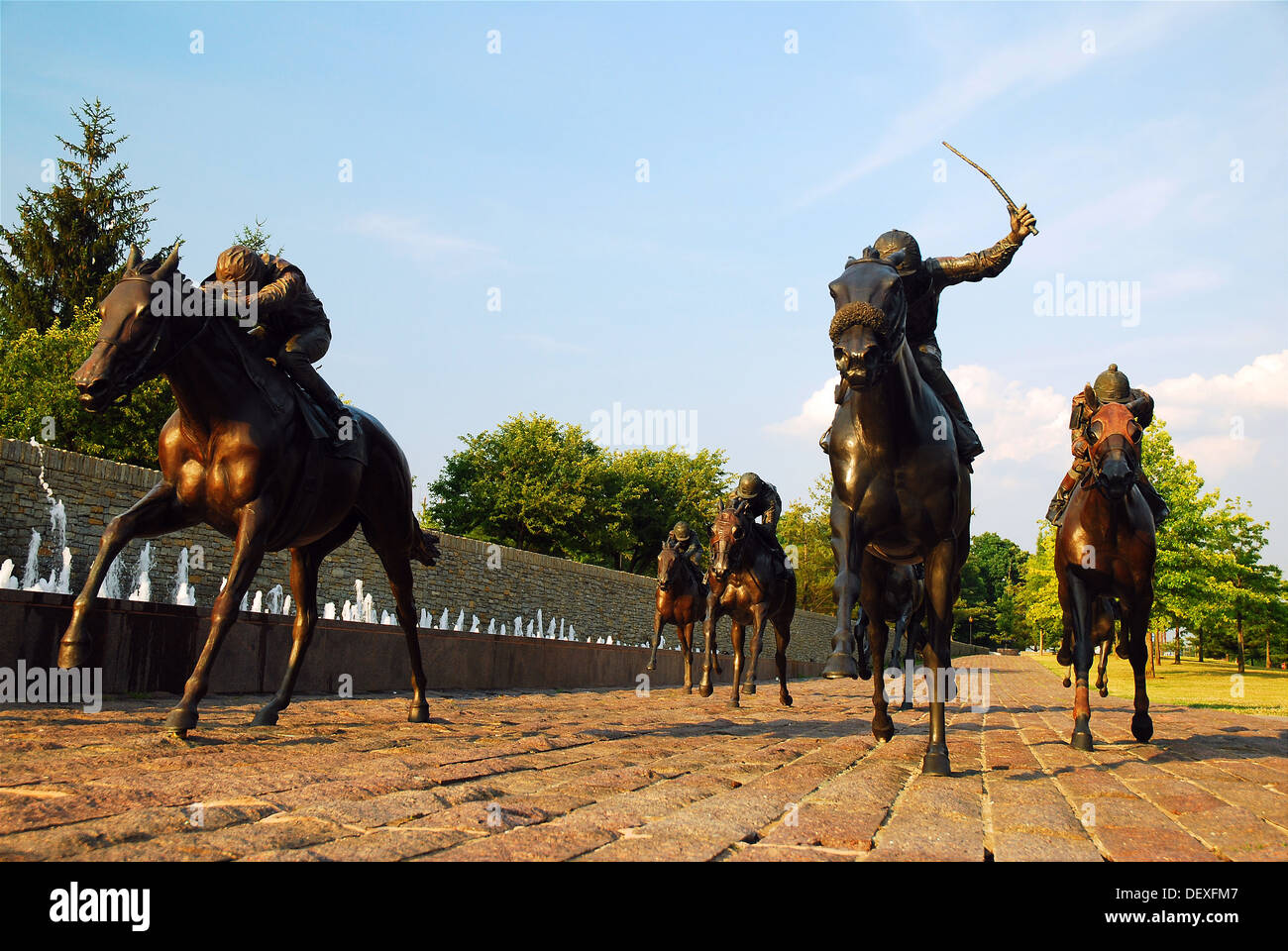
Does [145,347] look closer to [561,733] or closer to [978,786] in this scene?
[561,733]

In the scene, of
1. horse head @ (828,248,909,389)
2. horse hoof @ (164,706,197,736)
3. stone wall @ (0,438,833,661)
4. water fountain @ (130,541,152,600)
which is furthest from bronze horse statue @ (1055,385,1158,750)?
water fountain @ (130,541,152,600)

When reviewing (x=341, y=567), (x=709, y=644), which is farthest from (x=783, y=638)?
(x=341, y=567)

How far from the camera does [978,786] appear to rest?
17.4ft

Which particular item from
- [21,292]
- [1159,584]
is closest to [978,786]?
[1159,584]

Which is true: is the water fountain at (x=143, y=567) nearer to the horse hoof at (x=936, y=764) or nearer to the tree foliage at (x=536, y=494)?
the horse hoof at (x=936, y=764)

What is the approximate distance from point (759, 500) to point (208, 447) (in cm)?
956

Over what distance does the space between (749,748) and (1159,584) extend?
3427 cm

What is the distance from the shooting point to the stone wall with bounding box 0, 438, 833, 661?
16047 mm

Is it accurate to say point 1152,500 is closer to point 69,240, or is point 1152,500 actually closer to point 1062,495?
point 1062,495

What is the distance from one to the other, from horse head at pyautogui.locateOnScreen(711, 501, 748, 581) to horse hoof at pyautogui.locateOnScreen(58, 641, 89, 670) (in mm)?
8257

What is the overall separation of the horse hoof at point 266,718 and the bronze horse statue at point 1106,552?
614 centimetres

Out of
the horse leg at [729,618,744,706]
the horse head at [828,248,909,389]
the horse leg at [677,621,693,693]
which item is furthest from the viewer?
the horse leg at [677,621,693,693]

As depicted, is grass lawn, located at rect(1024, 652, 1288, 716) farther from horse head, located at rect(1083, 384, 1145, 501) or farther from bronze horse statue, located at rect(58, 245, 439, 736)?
bronze horse statue, located at rect(58, 245, 439, 736)

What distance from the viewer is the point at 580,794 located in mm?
4426
